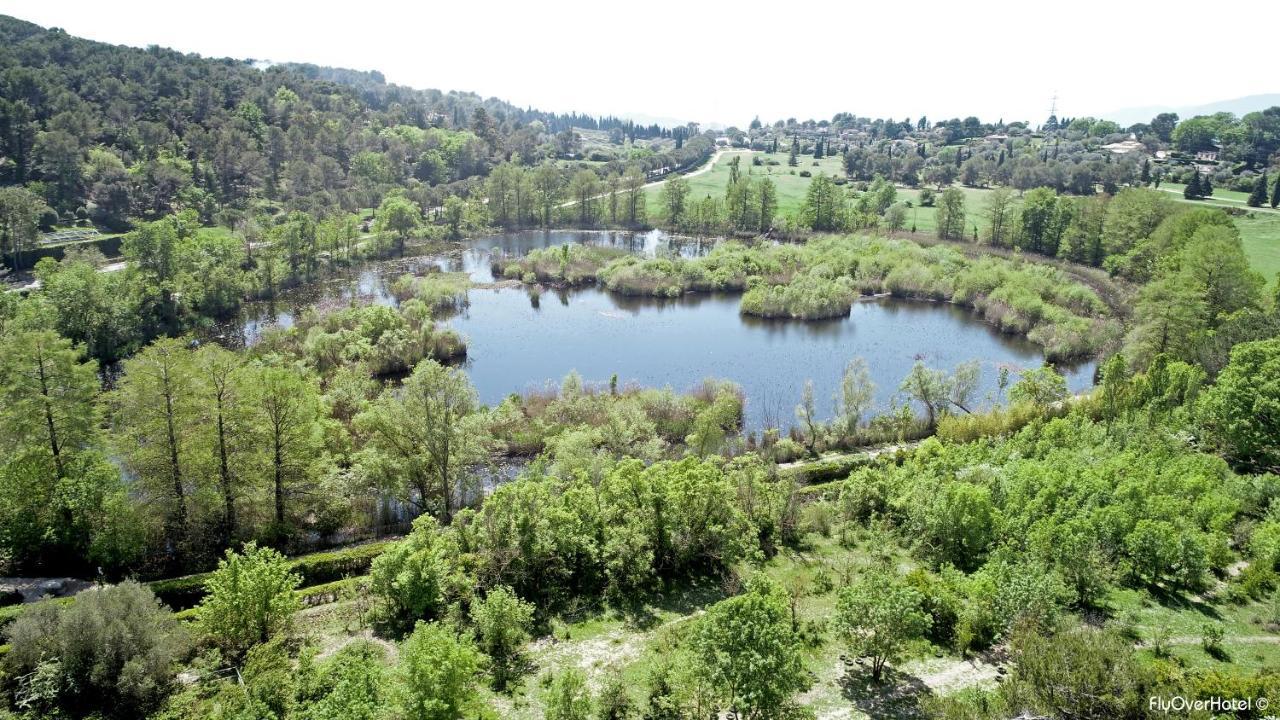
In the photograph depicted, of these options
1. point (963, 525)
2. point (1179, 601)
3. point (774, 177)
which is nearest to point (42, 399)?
point (963, 525)

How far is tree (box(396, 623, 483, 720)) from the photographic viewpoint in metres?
17.2

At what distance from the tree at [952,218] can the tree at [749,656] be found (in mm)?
87888

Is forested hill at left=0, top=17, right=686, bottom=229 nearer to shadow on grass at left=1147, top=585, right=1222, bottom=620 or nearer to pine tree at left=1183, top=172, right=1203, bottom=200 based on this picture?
shadow on grass at left=1147, top=585, right=1222, bottom=620

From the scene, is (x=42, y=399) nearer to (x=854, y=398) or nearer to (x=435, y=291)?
(x=854, y=398)

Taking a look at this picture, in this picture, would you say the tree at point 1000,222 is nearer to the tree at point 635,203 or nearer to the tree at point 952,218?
the tree at point 952,218

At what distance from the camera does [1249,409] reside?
113 ft

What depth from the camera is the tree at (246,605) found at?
70.7 feet

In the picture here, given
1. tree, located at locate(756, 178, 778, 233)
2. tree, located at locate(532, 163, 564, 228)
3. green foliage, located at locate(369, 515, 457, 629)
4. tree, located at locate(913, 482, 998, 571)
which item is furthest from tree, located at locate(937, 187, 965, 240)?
green foliage, located at locate(369, 515, 457, 629)

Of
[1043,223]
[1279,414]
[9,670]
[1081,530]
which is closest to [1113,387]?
[1279,414]

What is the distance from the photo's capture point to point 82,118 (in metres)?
91.1

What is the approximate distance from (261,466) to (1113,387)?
43.5m

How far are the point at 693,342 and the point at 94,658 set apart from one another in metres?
48.4

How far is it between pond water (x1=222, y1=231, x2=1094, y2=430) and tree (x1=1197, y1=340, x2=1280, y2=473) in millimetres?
13226

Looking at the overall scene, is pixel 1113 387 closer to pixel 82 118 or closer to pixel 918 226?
pixel 918 226
